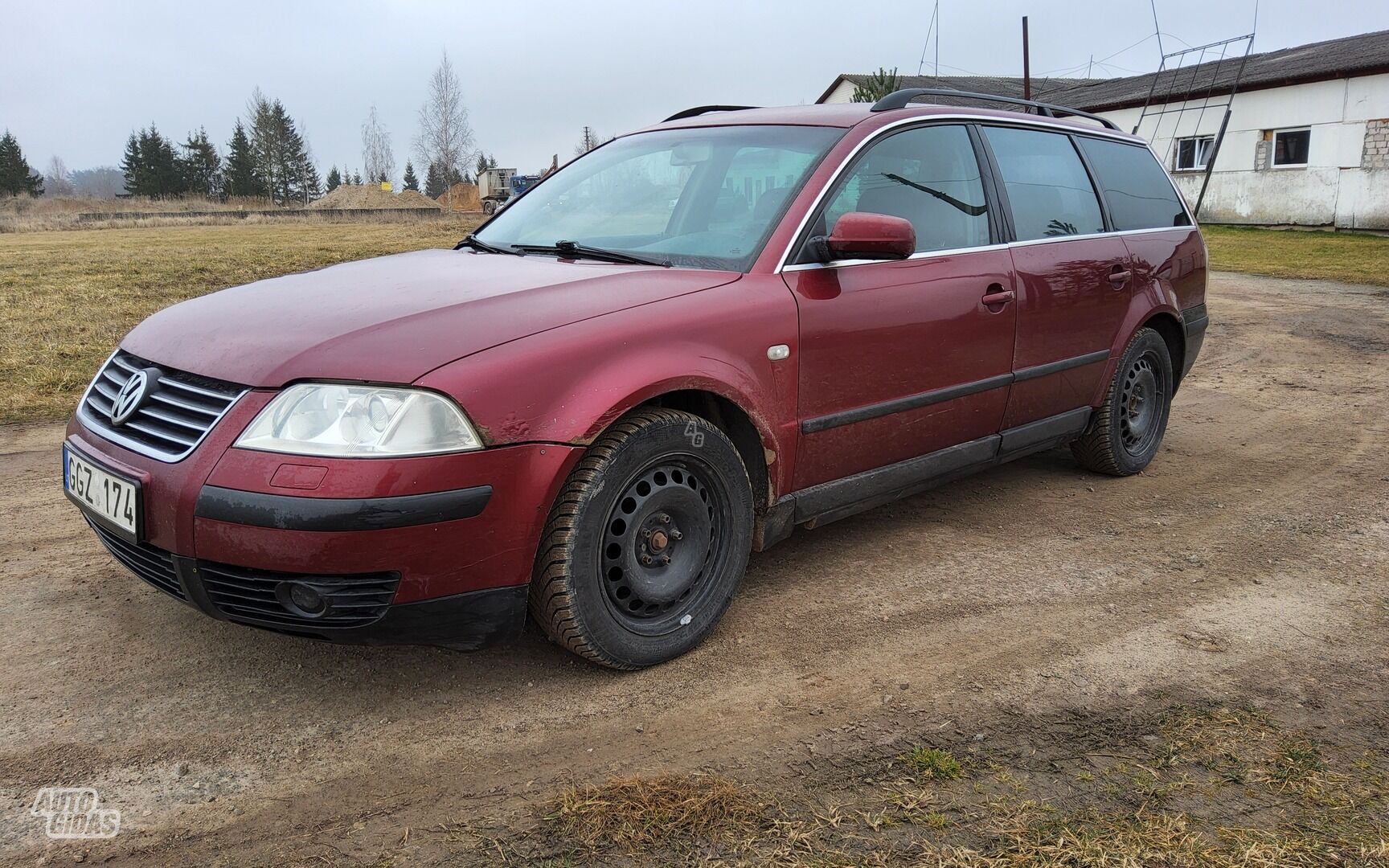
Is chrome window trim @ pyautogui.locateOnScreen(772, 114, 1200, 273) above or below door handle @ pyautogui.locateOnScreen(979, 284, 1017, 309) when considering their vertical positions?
above

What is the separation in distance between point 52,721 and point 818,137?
2.99 m

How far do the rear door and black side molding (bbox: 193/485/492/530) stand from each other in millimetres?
2563

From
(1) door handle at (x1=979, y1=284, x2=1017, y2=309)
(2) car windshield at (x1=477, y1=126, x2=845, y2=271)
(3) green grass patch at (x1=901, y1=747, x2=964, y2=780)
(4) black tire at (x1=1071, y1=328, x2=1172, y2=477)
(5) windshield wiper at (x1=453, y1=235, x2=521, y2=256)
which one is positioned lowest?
(3) green grass patch at (x1=901, y1=747, x2=964, y2=780)

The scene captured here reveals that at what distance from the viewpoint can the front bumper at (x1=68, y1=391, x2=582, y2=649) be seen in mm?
2387

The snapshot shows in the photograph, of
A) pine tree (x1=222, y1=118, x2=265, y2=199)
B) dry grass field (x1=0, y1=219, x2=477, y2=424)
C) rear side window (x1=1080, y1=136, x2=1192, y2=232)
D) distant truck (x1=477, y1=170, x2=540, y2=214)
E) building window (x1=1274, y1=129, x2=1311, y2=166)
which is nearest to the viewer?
rear side window (x1=1080, y1=136, x2=1192, y2=232)

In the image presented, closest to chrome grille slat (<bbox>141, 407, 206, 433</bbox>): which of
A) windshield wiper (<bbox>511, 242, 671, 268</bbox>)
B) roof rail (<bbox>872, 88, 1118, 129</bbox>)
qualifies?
windshield wiper (<bbox>511, 242, 671, 268</bbox>)

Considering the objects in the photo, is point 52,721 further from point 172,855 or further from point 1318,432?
point 1318,432

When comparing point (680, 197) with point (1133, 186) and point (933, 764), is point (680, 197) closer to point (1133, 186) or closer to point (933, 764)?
point (933, 764)

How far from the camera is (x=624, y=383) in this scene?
2.73m

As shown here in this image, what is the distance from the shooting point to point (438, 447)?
2.44 metres

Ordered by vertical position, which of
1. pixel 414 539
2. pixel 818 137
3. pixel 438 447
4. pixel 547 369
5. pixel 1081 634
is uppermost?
pixel 818 137

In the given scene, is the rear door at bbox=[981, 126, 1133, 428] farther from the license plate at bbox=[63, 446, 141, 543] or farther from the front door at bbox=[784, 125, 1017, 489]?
the license plate at bbox=[63, 446, 141, 543]

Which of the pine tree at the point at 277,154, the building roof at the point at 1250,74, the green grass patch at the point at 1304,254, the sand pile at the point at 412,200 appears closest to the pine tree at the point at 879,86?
the building roof at the point at 1250,74

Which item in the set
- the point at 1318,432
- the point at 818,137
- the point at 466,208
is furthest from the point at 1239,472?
the point at 466,208
